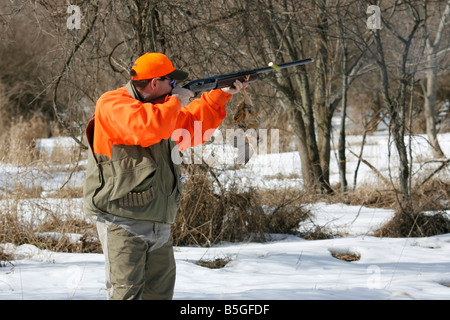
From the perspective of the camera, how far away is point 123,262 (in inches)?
119

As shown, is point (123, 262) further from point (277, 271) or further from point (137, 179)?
point (277, 271)

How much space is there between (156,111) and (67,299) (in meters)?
1.92

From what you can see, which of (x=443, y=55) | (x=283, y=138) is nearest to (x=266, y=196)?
(x=283, y=138)

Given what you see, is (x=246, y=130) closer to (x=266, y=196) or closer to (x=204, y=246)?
(x=204, y=246)

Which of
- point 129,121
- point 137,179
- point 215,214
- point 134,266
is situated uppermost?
point 129,121

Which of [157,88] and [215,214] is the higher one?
[157,88]

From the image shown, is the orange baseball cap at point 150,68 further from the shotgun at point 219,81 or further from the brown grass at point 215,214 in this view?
the brown grass at point 215,214

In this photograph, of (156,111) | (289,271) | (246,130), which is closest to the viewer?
(156,111)

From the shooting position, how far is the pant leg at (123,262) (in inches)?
118

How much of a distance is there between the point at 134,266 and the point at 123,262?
6cm

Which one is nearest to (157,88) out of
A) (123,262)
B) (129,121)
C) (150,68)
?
(150,68)

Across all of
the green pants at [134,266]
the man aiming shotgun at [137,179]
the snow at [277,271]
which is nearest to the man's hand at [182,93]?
the man aiming shotgun at [137,179]

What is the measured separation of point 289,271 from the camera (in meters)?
5.40

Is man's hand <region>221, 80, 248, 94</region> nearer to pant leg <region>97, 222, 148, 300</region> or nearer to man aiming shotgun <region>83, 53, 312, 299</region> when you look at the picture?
man aiming shotgun <region>83, 53, 312, 299</region>
